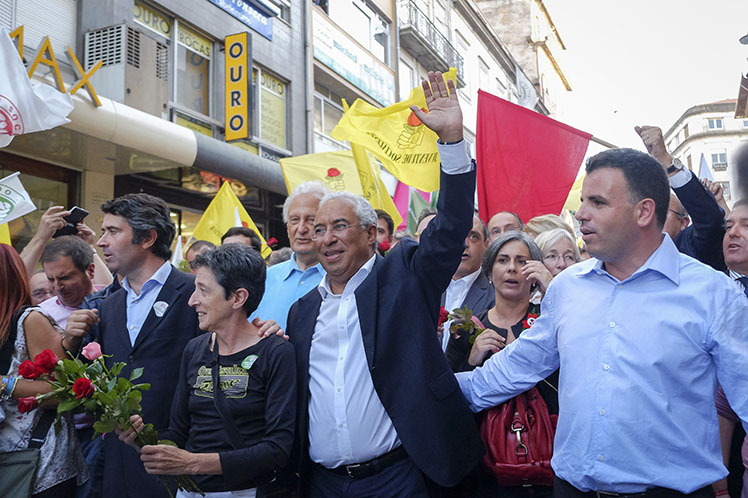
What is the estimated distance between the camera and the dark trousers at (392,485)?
2717 mm

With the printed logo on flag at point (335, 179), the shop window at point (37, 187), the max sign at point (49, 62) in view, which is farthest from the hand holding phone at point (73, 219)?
the shop window at point (37, 187)

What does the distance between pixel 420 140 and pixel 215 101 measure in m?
7.58

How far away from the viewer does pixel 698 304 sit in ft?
7.41

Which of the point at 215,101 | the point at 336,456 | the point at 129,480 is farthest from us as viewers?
the point at 215,101

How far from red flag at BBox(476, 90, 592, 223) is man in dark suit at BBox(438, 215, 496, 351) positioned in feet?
4.44

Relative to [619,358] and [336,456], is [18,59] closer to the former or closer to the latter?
[336,456]

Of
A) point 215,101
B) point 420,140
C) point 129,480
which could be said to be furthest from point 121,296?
point 215,101

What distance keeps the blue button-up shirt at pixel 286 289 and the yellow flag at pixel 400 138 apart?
2789mm

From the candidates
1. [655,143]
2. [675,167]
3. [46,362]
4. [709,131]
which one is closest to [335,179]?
[655,143]

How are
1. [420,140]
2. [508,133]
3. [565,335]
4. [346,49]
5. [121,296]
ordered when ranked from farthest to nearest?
[346,49]
[420,140]
[508,133]
[121,296]
[565,335]

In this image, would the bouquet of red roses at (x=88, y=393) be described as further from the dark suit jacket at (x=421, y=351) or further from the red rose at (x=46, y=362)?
the dark suit jacket at (x=421, y=351)

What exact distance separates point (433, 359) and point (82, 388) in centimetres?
146

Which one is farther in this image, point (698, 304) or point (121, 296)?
point (121, 296)

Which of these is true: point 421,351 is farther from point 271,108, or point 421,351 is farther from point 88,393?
point 271,108
